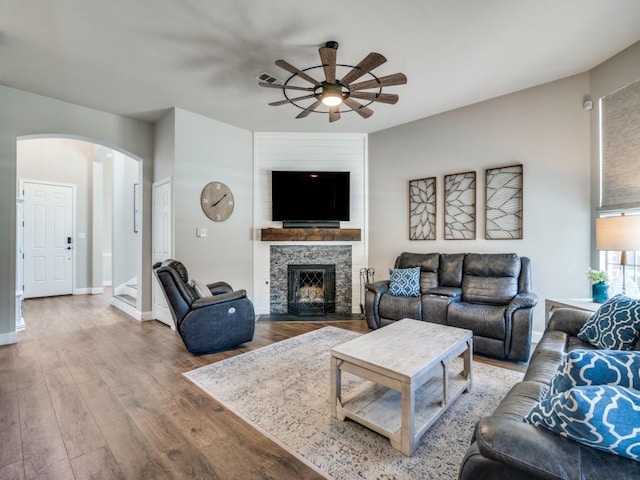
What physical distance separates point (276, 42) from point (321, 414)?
300cm

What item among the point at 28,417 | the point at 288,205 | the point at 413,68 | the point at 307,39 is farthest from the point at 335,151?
the point at 28,417

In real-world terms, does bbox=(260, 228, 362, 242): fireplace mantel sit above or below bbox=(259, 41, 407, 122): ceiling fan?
below

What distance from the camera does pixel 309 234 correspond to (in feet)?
15.7

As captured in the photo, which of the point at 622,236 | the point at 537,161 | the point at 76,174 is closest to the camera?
the point at 622,236

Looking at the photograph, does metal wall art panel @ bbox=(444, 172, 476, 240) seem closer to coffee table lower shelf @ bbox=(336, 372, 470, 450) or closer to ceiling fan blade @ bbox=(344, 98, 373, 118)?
ceiling fan blade @ bbox=(344, 98, 373, 118)

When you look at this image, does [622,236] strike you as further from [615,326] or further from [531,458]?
[531,458]

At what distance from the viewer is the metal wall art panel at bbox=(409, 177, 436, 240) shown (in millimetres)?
4418

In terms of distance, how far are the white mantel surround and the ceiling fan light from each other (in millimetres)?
2217

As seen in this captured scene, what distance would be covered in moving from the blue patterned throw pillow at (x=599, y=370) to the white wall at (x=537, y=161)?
2.92 m

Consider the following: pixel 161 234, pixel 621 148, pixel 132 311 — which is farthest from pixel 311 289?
pixel 621 148

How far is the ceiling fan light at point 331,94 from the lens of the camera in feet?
8.73

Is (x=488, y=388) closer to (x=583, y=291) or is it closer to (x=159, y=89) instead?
(x=583, y=291)

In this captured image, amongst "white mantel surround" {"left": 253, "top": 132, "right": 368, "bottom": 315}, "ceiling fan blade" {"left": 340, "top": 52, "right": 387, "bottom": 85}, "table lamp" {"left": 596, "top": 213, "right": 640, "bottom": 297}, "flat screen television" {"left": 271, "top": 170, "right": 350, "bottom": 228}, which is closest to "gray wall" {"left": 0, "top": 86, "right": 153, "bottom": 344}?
"white mantel surround" {"left": 253, "top": 132, "right": 368, "bottom": 315}

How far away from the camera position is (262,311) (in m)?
4.94
